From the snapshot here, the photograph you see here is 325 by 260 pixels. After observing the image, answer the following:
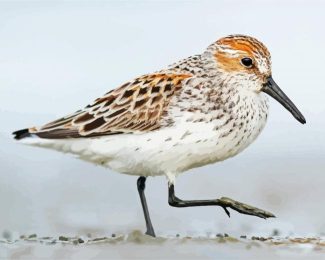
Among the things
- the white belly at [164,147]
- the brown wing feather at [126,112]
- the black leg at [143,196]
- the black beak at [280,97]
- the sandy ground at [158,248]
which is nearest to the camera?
the sandy ground at [158,248]

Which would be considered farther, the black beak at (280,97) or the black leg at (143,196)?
the black leg at (143,196)

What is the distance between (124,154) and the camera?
6.96 metres

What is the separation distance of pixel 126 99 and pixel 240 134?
100 cm

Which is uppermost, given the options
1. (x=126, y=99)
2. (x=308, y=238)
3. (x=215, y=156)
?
(x=126, y=99)

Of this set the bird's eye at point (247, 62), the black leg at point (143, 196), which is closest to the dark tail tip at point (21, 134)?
the black leg at point (143, 196)

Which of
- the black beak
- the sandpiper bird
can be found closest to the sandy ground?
the sandpiper bird

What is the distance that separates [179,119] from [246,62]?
0.79m

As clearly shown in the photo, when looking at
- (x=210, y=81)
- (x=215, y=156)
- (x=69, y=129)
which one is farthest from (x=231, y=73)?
(x=69, y=129)

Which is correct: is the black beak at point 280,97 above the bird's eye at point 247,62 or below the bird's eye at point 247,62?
below

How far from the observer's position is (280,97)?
736cm

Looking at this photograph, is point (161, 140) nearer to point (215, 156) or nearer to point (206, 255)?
point (215, 156)

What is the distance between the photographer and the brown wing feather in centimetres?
702

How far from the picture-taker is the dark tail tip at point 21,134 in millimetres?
7273

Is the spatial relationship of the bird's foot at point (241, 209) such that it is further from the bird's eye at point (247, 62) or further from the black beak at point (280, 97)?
the bird's eye at point (247, 62)
